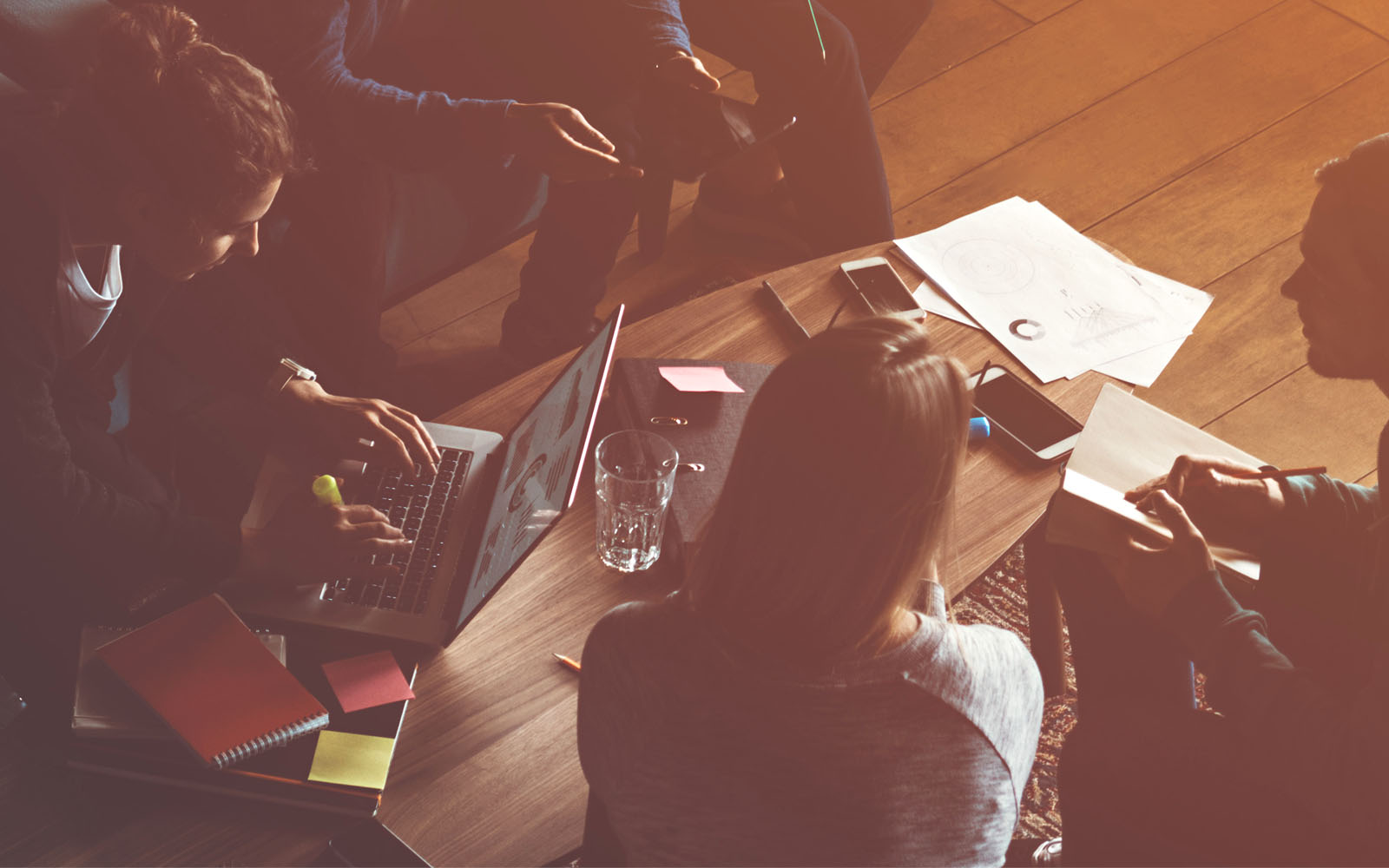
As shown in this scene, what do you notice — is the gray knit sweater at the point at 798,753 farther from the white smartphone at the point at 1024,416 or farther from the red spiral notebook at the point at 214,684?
the white smartphone at the point at 1024,416

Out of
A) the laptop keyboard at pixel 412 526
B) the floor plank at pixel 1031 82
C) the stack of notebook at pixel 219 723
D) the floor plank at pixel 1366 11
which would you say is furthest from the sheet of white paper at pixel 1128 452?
the floor plank at pixel 1366 11

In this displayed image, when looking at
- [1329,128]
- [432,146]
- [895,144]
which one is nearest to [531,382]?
[432,146]

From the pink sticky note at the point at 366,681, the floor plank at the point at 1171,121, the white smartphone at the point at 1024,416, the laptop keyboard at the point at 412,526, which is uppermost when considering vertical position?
the laptop keyboard at the point at 412,526

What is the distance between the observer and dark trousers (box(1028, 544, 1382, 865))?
1174mm

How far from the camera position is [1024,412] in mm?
1431

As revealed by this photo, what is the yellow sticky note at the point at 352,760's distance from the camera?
3.17 ft

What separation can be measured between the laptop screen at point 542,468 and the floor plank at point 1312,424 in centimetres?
168

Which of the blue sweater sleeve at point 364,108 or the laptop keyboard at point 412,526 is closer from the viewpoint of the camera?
the laptop keyboard at point 412,526

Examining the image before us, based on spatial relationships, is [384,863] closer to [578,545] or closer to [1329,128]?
[578,545]

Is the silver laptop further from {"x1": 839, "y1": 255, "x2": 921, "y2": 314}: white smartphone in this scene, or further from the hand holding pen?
the hand holding pen

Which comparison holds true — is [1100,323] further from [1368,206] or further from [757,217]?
[757,217]

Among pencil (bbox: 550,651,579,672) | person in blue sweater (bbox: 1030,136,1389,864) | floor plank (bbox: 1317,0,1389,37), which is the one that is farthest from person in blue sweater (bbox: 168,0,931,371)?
floor plank (bbox: 1317,0,1389,37)

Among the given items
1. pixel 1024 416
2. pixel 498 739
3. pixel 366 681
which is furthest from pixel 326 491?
pixel 1024 416

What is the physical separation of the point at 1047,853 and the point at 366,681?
3.26ft
